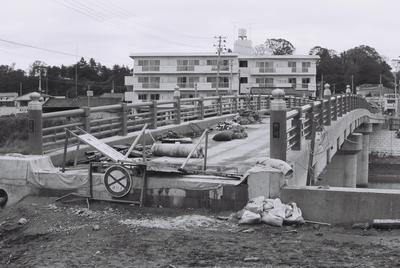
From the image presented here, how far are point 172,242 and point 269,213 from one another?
1.57 meters

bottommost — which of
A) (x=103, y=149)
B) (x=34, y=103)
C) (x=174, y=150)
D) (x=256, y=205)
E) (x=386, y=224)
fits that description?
(x=386, y=224)

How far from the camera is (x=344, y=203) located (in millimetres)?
→ 7715

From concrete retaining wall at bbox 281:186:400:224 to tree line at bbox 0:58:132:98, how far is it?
3647 inches

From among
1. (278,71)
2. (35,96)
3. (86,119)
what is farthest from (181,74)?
(35,96)

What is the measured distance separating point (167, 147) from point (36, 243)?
17.2 feet

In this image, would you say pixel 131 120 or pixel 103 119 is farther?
pixel 131 120

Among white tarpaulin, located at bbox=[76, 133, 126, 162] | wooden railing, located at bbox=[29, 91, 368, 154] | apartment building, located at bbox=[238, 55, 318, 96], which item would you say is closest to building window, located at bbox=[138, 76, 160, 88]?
apartment building, located at bbox=[238, 55, 318, 96]

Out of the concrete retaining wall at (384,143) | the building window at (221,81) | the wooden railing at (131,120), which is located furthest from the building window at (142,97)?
the wooden railing at (131,120)

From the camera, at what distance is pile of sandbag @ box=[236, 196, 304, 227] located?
24.6ft

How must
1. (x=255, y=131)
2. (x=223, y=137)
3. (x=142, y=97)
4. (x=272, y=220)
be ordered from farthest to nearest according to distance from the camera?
(x=142, y=97)
(x=255, y=131)
(x=223, y=137)
(x=272, y=220)

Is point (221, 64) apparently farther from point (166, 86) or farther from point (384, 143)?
point (384, 143)

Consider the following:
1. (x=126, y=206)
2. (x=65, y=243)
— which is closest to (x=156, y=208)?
(x=126, y=206)

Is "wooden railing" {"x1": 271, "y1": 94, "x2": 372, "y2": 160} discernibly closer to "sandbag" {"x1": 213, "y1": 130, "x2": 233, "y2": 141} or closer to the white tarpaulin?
"sandbag" {"x1": 213, "y1": 130, "x2": 233, "y2": 141}

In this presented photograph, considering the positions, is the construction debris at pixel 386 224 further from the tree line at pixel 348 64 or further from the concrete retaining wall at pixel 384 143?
the tree line at pixel 348 64
